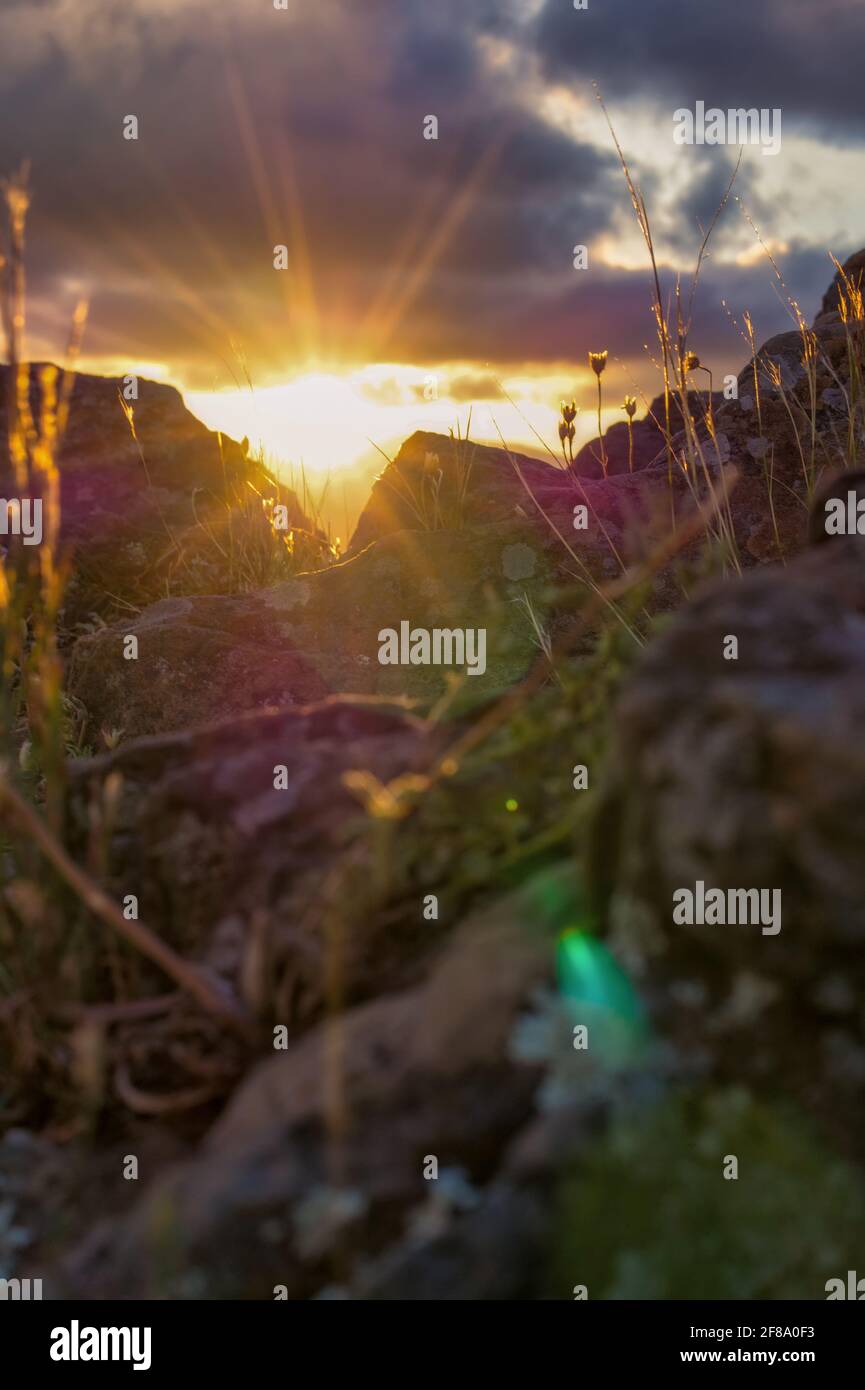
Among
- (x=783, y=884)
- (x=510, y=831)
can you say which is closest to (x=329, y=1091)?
(x=510, y=831)

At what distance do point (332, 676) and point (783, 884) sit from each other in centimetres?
430

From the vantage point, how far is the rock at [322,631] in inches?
224

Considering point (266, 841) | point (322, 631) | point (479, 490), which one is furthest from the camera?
point (479, 490)

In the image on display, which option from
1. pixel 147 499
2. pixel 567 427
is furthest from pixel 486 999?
pixel 147 499

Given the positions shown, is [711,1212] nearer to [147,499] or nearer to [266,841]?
[266,841]

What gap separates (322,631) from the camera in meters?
5.88

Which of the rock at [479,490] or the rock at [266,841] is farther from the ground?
the rock at [479,490]

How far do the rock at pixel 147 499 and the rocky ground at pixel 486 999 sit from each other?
5.99 m

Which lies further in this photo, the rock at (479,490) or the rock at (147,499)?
the rock at (147,499)

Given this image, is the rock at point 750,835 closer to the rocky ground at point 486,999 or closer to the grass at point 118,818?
the rocky ground at point 486,999

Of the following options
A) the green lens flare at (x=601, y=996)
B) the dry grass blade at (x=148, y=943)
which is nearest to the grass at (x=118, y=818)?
the dry grass blade at (x=148, y=943)

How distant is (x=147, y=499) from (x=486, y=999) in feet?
28.8

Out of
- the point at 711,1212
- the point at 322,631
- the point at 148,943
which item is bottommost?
the point at 711,1212

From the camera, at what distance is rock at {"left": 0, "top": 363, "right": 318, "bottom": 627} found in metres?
8.57
